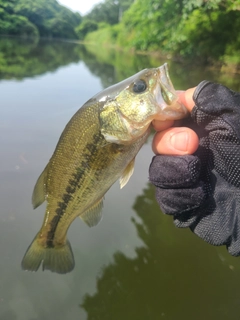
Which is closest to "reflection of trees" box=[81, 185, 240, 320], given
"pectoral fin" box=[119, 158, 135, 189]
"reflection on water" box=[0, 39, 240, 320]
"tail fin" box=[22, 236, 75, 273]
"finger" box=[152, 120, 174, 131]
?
"reflection on water" box=[0, 39, 240, 320]

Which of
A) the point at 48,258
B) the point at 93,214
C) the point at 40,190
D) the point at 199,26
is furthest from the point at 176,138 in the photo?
the point at 199,26

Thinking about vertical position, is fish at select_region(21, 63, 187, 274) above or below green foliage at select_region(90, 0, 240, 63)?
above

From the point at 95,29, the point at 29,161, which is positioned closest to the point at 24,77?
the point at 29,161

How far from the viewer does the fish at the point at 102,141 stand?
5.51ft

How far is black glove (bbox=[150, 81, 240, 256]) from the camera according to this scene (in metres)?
1.66

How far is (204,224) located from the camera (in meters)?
2.03

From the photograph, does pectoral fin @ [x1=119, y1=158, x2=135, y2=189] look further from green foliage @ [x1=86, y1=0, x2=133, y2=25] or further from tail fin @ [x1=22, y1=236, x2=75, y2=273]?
green foliage @ [x1=86, y1=0, x2=133, y2=25]

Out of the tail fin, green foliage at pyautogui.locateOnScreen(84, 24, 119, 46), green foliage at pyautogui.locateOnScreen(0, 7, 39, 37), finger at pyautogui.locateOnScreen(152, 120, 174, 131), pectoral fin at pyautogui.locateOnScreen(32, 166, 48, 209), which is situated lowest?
green foliage at pyautogui.locateOnScreen(84, 24, 119, 46)

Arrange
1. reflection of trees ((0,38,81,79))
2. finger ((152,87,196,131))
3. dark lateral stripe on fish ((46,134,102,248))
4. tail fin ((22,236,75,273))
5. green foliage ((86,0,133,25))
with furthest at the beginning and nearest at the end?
1. green foliage ((86,0,133,25))
2. reflection of trees ((0,38,81,79))
3. tail fin ((22,236,75,273))
4. dark lateral stripe on fish ((46,134,102,248))
5. finger ((152,87,196,131))

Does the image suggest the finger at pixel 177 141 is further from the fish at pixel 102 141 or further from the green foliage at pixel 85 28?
the green foliage at pixel 85 28

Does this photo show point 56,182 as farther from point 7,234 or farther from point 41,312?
point 7,234

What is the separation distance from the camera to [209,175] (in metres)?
1.97

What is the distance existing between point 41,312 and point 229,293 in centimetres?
182

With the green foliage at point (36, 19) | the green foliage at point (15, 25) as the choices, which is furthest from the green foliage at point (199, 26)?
the green foliage at point (15, 25)
